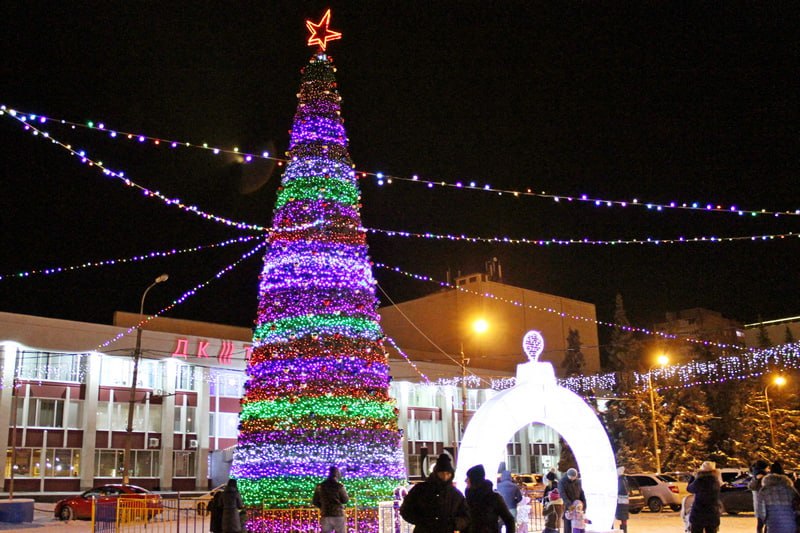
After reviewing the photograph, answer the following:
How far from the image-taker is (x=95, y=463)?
125 feet

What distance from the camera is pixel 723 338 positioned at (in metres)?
49.9

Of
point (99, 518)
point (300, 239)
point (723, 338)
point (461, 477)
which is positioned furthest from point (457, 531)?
point (723, 338)

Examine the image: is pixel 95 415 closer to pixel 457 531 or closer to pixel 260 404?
pixel 260 404

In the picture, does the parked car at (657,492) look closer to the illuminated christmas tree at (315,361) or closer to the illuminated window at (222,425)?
the illuminated christmas tree at (315,361)

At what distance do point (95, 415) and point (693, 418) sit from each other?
3093cm

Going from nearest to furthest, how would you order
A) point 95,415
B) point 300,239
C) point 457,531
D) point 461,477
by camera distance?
point 457,531 < point 461,477 < point 300,239 < point 95,415

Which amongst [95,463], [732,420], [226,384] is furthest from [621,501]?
[732,420]

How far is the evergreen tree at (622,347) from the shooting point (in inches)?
1793

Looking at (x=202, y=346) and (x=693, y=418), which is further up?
(x=202, y=346)

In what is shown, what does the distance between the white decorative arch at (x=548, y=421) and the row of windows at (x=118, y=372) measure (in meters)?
27.8

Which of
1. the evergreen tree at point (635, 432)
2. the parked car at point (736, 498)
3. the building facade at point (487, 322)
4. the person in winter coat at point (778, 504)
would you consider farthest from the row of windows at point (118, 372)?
the person in winter coat at point (778, 504)

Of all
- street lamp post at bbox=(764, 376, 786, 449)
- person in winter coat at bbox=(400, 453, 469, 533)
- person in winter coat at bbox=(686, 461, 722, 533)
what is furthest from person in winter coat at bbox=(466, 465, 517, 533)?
street lamp post at bbox=(764, 376, 786, 449)

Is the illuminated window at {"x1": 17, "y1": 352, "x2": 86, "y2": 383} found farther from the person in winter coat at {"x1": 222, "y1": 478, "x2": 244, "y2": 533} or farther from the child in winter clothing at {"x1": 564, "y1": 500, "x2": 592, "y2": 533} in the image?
the child in winter clothing at {"x1": 564, "y1": 500, "x2": 592, "y2": 533}

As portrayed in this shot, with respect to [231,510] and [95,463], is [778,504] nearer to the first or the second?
[231,510]
